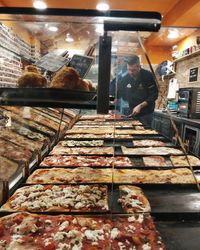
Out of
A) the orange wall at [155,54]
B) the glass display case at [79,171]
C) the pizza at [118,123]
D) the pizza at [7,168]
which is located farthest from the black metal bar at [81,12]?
the pizza at [118,123]

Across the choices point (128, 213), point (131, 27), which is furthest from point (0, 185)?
point (131, 27)

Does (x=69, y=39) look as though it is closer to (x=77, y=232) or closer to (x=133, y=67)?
(x=77, y=232)

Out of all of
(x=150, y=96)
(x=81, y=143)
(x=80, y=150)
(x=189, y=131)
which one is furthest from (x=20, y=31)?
(x=189, y=131)

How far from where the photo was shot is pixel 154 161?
7.43 ft

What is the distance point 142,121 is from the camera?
429 centimetres

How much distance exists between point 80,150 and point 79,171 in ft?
2.10

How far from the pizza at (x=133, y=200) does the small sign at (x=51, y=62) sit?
0.84 m

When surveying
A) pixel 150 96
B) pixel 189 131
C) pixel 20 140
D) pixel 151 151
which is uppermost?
pixel 150 96

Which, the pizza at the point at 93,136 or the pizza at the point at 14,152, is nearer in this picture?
the pizza at the point at 14,152

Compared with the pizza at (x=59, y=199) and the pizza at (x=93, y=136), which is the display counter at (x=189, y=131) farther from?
the pizza at (x=59, y=199)

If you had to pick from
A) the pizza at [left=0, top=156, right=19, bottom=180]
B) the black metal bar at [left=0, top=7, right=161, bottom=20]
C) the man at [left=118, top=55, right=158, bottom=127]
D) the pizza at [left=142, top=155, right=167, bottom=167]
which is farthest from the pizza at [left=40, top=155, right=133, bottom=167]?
the black metal bar at [left=0, top=7, right=161, bottom=20]

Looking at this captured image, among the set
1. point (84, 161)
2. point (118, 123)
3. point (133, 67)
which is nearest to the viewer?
point (84, 161)

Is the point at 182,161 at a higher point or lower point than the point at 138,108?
lower

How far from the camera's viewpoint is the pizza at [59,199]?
4.58 feet
